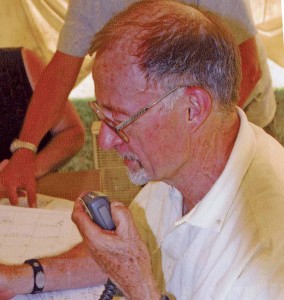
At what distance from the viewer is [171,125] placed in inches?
48.1

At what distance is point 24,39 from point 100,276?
12.0 feet

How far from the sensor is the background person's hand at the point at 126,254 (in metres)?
1.19

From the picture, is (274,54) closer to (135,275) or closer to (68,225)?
(68,225)

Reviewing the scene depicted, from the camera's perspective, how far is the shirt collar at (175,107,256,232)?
3.97 feet

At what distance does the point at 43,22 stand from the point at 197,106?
151 inches

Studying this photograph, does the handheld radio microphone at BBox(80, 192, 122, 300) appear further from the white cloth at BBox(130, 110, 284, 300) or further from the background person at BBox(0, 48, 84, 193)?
the background person at BBox(0, 48, 84, 193)

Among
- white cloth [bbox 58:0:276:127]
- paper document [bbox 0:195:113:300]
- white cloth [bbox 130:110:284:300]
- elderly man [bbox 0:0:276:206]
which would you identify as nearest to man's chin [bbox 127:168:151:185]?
white cloth [bbox 130:110:284:300]

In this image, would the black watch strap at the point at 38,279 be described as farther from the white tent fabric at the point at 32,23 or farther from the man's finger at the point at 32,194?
the white tent fabric at the point at 32,23

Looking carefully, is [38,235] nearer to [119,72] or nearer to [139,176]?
[139,176]

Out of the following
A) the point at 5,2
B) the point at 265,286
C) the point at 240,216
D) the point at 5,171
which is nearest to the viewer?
the point at 265,286

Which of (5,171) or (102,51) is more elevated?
(102,51)

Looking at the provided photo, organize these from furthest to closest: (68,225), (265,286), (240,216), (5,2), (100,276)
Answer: (5,2) → (68,225) → (100,276) → (240,216) → (265,286)

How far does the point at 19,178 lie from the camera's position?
6.15ft

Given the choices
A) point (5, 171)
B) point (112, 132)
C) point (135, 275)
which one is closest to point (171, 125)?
point (112, 132)
